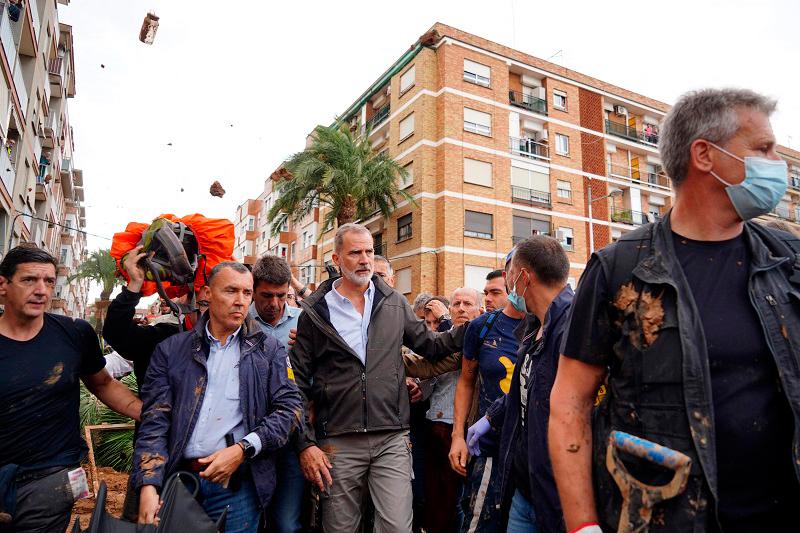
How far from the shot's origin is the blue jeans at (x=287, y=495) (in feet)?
11.3

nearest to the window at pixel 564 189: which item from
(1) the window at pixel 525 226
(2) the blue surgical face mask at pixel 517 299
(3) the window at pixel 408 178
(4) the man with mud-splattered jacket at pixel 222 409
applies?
(1) the window at pixel 525 226

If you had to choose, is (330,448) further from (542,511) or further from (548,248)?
(548,248)

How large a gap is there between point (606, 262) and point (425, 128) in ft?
85.1

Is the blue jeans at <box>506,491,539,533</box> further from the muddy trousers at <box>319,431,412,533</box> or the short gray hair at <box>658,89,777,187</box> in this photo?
the short gray hair at <box>658,89,777,187</box>

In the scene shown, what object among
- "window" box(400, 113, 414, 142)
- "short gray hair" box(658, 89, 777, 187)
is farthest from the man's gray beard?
"window" box(400, 113, 414, 142)

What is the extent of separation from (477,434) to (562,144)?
29.8 metres

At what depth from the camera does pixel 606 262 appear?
1704 millimetres

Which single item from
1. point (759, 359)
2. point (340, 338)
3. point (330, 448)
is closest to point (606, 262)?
point (759, 359)

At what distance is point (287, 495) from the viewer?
3514 mm

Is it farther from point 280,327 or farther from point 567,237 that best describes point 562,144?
point 280,327

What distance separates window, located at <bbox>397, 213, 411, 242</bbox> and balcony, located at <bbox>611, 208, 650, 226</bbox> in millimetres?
13088

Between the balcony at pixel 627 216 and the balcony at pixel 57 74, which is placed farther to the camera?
the balcony at pixel 627 216

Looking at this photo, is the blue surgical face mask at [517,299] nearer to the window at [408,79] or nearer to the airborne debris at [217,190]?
the airborne debris at [217,190]

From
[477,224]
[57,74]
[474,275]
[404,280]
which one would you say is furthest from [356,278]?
[57,74]
